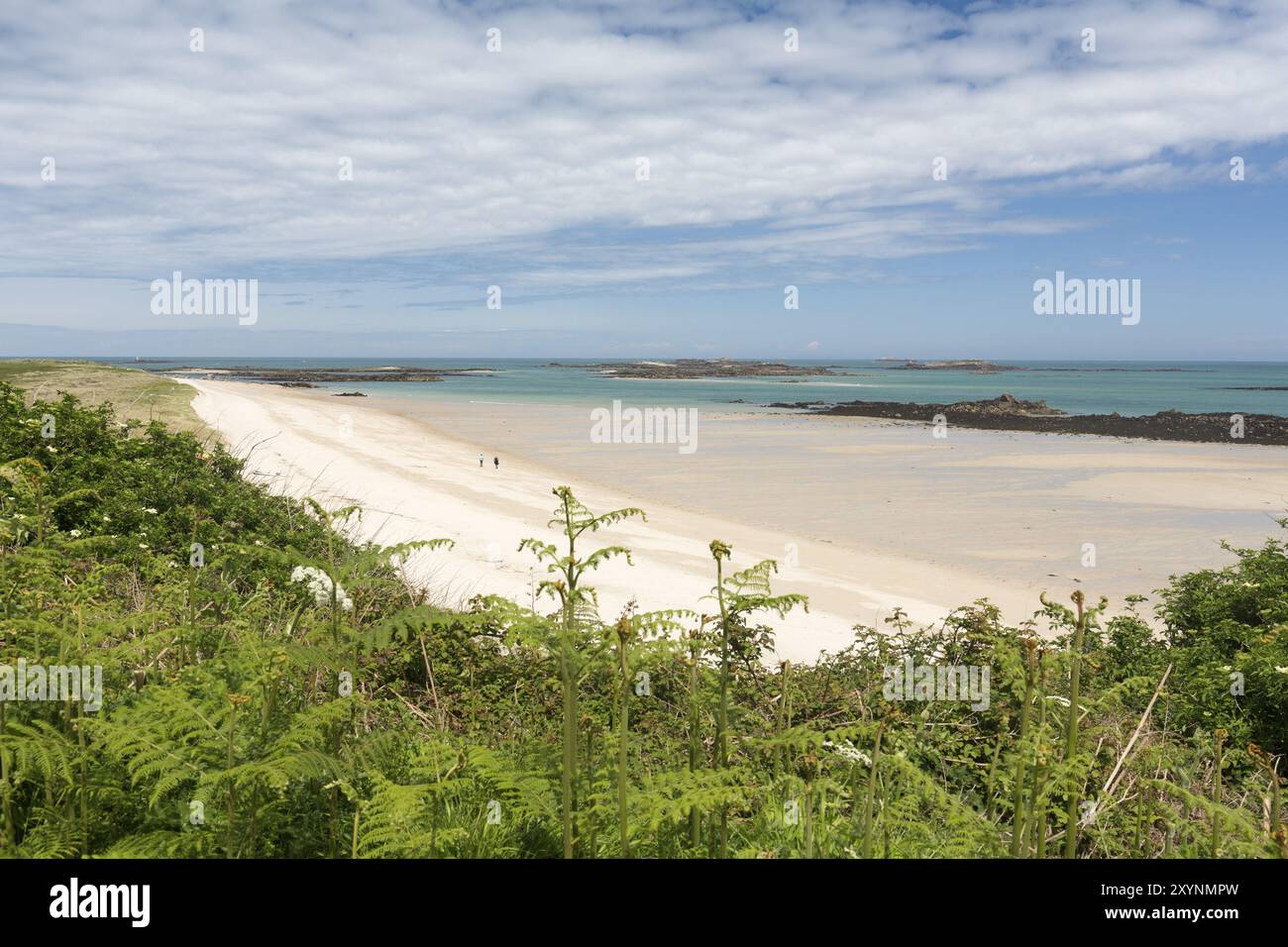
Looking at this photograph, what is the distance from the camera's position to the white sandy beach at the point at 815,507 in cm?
1305

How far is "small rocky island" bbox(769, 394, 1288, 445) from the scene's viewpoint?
44.5 metres

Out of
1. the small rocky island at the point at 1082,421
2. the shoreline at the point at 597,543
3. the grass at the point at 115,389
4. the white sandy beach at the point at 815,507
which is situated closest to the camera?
the shoreline at the point at 597,543

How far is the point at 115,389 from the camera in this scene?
111ft

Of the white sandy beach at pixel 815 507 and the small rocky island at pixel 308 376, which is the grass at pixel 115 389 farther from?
the small rocky island at pixel 308 376

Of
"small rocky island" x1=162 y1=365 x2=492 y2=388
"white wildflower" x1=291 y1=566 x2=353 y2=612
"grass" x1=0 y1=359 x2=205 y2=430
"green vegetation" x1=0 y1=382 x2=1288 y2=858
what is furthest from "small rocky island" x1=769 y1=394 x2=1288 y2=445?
"small rocky island" x1=162 y1=365 x2=492 y2=388

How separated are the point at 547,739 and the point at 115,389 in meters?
37.3

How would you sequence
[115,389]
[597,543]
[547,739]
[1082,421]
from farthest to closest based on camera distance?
[1082,421]
[115,389]
[597,543]
[547,739]

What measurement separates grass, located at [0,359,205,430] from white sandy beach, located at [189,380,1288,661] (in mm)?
1499

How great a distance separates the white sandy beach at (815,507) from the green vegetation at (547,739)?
9.21 ft

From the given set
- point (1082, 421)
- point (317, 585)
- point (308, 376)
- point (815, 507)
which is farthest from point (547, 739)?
point (308, 376)

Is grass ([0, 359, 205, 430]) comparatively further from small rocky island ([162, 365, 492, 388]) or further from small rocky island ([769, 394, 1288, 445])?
small rocky island ([162, 365, 492, 388])

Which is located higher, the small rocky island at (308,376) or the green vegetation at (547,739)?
the small rocky island at (308,376)

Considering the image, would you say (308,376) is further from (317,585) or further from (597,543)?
(317,585)

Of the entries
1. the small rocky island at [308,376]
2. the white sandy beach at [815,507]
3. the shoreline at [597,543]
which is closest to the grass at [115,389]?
the white sandy beach at [815,507]
